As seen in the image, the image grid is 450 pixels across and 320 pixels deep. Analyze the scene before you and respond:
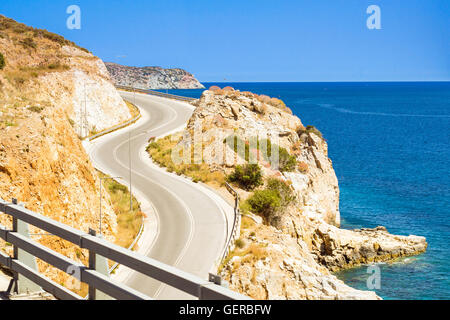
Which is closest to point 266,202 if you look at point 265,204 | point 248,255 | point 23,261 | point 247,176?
point 265,204

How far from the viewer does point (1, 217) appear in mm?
19266

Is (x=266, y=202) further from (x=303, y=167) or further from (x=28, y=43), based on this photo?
(x=28, y=43)

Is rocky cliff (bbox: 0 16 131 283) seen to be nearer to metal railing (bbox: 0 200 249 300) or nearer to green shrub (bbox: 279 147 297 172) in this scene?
metal railing (bbox: 0 200 249 300)

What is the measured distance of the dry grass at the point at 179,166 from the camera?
147 feet

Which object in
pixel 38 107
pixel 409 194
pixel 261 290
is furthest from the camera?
pixel 409 194

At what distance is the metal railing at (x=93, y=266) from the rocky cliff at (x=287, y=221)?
58.2 ft

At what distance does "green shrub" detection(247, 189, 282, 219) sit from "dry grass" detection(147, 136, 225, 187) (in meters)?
6.05

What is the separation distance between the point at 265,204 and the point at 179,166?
1390 cm

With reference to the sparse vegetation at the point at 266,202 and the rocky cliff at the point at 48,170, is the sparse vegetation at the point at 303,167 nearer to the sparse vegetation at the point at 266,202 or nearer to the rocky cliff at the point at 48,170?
the sparse vegetation at the point at 266,202

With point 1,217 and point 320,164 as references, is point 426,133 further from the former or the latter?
point 1,217

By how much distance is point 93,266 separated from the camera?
4.84 metres

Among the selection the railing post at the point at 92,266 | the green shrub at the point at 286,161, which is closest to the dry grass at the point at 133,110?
the green shrub at the point at 286,161
